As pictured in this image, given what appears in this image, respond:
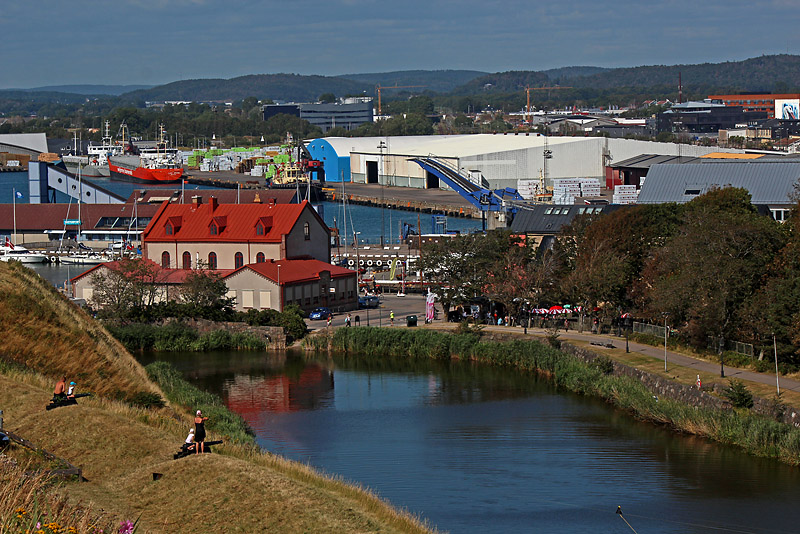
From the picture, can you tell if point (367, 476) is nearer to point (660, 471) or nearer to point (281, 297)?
point (660, 471)

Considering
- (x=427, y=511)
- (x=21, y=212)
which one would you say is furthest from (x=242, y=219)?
(x=21, y=212)

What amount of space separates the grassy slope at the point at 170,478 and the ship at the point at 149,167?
90.8 m

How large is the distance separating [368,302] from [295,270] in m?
2.85

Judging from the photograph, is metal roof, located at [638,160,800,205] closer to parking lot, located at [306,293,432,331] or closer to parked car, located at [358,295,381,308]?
parking lot, located at [306,293,432,331]

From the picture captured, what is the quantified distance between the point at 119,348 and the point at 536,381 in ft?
31.5

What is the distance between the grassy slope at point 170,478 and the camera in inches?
474

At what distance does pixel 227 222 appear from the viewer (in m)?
38.6

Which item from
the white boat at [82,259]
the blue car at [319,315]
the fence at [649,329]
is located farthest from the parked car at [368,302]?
the white boat at [82,259]

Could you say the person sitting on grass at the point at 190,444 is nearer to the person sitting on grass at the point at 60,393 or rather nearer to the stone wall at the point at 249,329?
the person sitting on grass at the point at 60,393

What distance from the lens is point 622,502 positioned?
687 inches

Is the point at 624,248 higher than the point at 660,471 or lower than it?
higher

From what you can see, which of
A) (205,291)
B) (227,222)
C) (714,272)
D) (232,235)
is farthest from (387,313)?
(714,272)

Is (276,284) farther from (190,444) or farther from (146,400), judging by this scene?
(190,444)

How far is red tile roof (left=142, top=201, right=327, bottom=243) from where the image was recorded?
3778 cm
